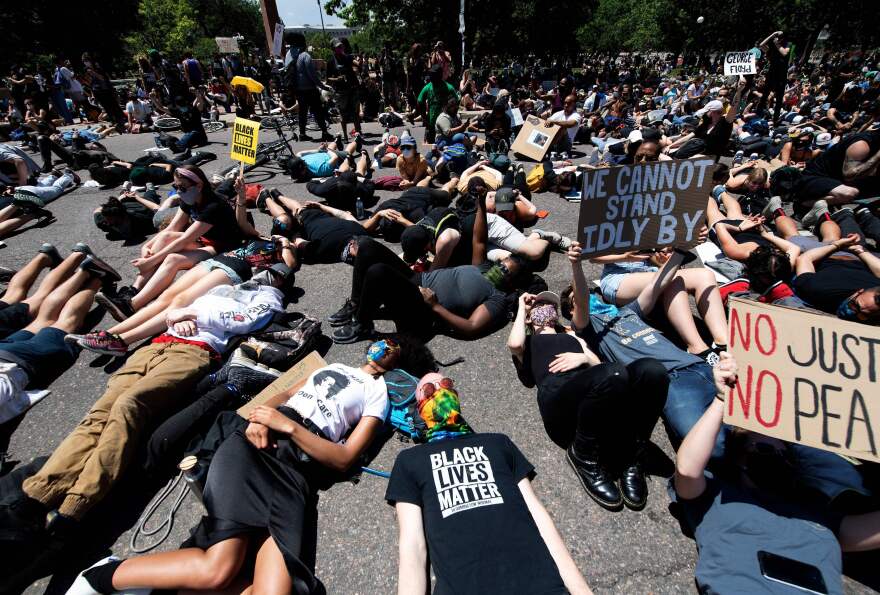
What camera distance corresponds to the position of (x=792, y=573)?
6.45 feet

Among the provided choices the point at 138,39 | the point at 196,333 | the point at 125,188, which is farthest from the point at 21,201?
the point at 138,39

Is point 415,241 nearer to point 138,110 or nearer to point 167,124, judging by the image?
point 167,124

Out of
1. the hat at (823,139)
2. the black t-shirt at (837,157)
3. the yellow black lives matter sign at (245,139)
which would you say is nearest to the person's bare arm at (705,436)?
the black t-shirt at (837,157)

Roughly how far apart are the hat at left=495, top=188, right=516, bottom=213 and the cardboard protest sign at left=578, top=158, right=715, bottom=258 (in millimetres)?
2608

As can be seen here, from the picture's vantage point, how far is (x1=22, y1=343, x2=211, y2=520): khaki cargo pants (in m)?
2.57

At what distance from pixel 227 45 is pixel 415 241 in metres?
24.0

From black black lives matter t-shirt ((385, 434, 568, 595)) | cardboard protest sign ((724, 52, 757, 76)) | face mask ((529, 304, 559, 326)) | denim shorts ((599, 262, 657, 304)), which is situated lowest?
black black lives matter t-shirt ((385, 434, 568, 595))

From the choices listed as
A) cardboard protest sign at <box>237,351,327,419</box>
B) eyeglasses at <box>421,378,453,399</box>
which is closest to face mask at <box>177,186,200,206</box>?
Result: cardboard protest sign at <box>237,351,327,419</box>

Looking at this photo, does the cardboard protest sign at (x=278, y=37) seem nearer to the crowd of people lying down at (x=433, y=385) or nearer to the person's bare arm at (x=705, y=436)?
the crowd of people lying down at (x=433, y=385)

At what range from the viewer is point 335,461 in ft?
9.13

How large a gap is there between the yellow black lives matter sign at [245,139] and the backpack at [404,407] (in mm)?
4846

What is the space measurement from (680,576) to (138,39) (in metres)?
60.6

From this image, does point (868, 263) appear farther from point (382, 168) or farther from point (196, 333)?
point (382, 168)

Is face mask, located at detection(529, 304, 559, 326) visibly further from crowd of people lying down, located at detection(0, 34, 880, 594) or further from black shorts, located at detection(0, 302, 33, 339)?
black shorts, located at detection(0, 302, 33, 339)
